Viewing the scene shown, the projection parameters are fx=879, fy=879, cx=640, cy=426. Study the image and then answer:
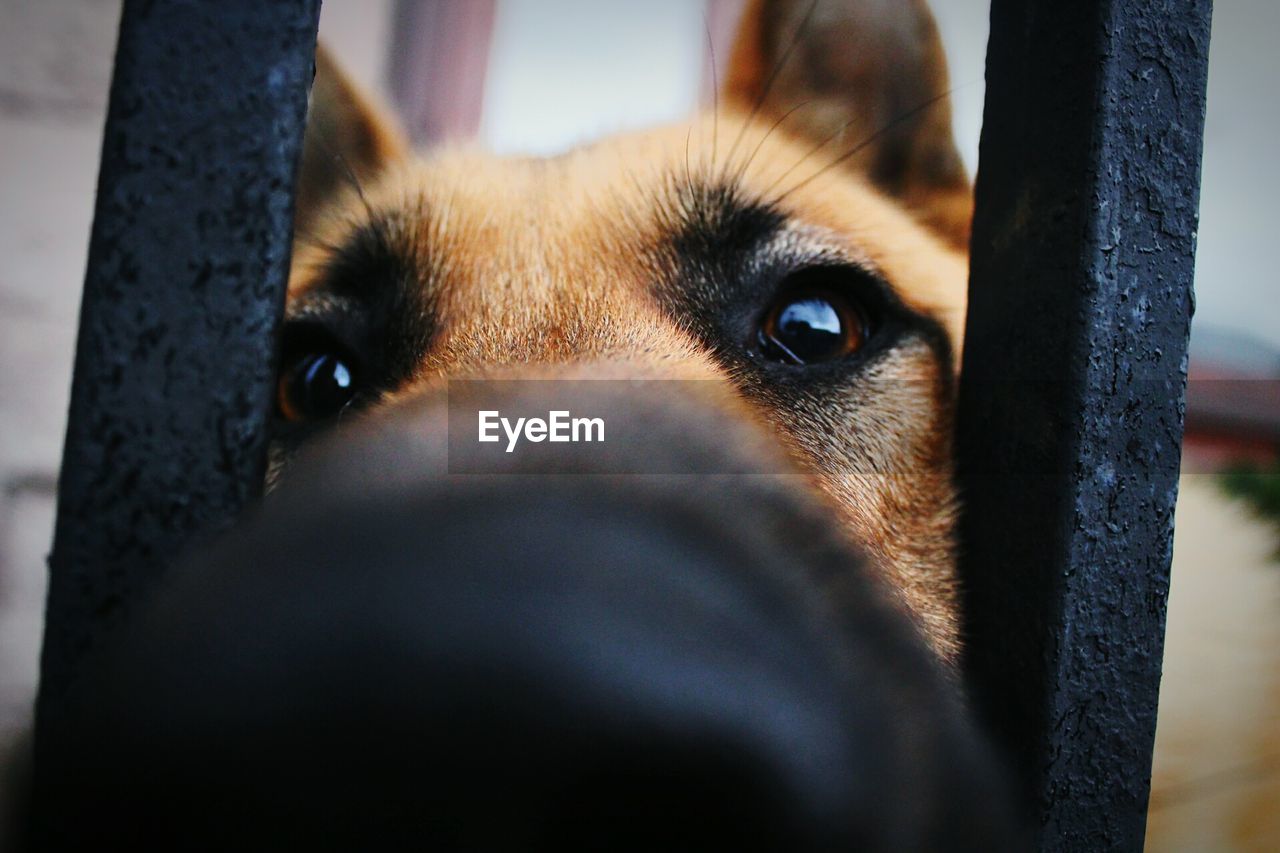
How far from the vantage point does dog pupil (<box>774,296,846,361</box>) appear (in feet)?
3.89

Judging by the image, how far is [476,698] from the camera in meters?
0.44

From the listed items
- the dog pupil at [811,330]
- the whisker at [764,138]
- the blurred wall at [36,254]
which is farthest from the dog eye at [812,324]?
the blurred wall at [36,254]

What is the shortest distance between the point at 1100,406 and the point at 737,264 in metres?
0.60

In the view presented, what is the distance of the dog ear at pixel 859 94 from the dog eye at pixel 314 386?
2.62ft

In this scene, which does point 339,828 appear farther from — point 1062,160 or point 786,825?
point 1062,160

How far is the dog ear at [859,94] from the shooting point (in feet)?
4.91

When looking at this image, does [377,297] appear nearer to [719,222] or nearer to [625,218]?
[625,218]

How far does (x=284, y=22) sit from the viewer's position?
67cm

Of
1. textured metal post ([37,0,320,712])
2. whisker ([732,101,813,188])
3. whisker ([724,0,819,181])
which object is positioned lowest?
textured metal post ([37,0,320,712])

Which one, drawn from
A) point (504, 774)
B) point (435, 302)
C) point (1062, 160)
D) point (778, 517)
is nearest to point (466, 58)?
point (435, 302)

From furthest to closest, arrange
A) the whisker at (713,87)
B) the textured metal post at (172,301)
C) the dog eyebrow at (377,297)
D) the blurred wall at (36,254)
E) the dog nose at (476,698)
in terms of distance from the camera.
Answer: the blurred wall at (36,254) → the whisker at (713,87) → the dog eyebrow at (377,297) → the textured metal post at (172,301) → the dog nose at (476,698)

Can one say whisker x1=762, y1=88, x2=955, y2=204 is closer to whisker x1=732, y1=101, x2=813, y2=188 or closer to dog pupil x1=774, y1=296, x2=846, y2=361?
whisker x1=732, y1=101, x2=813, y2=188

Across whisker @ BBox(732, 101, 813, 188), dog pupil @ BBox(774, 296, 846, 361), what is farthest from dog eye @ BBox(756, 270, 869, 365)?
whisker @ BBox(732, 101, 813, 188)

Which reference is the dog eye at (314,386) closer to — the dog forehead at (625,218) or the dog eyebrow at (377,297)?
the dog eyebrow at (377,297)
